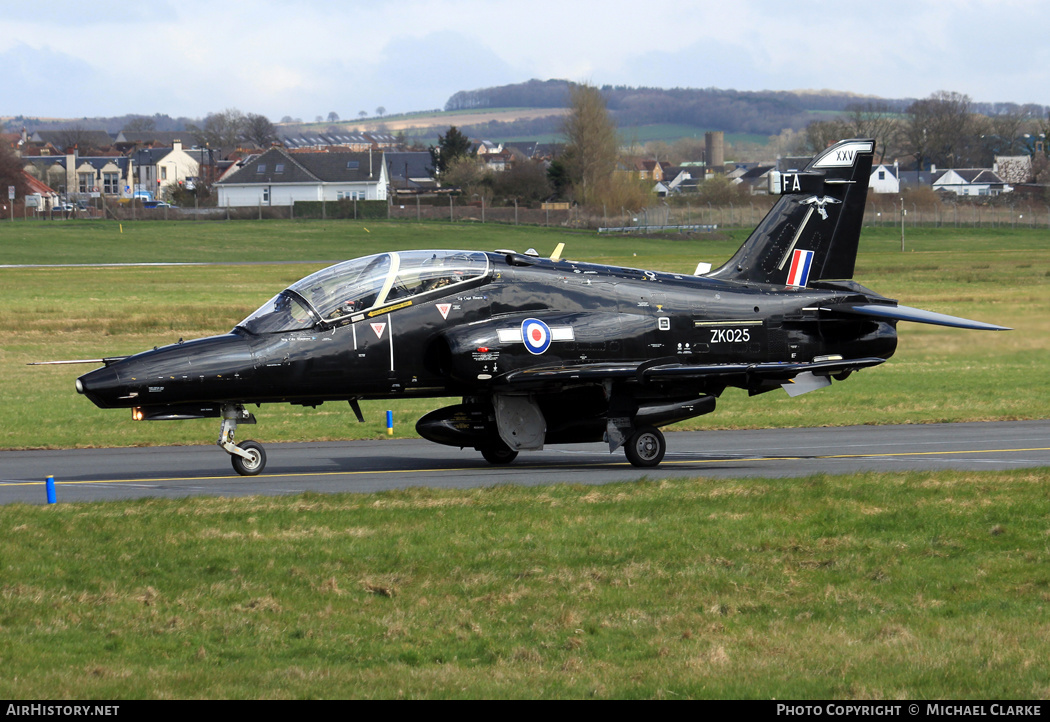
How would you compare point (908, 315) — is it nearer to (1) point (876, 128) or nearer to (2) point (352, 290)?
(2) point (352, 290)

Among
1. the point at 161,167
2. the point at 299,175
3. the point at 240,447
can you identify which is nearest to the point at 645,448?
the point at 240,447

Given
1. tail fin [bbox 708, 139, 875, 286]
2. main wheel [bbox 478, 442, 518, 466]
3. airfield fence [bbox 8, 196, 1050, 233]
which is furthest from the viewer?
airfield fence [bbox 8, 196, 1050, 233]

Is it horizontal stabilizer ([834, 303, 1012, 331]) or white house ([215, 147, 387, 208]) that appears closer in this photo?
horizontal stabilizer ([834, 303, 1012, 331])

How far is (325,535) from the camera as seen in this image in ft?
39.4

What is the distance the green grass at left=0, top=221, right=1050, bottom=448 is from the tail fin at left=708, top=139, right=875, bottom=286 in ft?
11.7

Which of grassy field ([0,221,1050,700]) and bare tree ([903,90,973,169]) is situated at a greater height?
bare tree ([903,90,973,169])

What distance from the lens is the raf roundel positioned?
1733cm

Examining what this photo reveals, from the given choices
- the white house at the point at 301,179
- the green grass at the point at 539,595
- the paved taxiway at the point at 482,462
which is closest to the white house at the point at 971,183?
the white house at the point at 301,179

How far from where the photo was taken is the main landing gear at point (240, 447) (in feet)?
53.7

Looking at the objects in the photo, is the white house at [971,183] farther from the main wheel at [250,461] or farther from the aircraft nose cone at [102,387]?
the aircraft nose cone at [102,387]

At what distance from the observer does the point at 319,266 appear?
6681 centimetres

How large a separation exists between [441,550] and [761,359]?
925 centimetres

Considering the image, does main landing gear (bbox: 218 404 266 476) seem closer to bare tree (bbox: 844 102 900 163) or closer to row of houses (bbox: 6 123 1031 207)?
row of houses (bbox: 6 123 1031 207)

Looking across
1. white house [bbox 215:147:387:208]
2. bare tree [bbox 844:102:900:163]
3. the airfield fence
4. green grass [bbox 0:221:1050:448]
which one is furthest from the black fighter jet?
bare tree [bbox 844:102:900:163]
